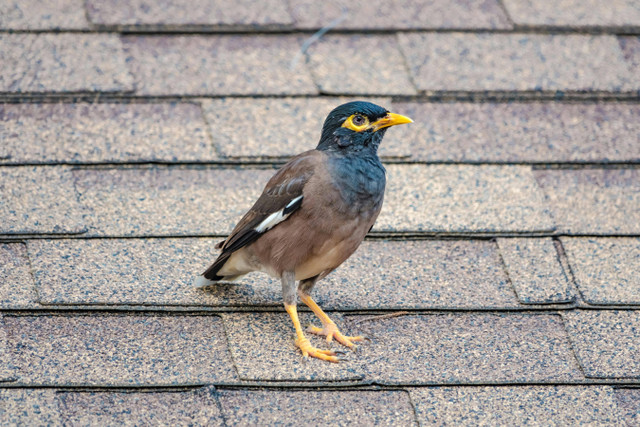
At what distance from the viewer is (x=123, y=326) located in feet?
10.3

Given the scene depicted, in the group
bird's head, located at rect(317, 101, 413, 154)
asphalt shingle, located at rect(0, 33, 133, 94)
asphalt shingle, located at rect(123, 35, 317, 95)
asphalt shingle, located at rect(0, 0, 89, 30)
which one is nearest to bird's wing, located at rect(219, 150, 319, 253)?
bird's head, located at rect(317, 101, 413, 154)

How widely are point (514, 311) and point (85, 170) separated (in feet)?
6.06

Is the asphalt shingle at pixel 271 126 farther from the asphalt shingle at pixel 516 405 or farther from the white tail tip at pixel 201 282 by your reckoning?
the asphalt shingle at pixel 516 405

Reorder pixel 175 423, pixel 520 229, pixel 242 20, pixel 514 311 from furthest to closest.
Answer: pixel 242 20
pixel 520 229
pixel 514 311
pixel 175 423

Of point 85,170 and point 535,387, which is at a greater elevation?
point 85,170

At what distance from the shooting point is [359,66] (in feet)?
14.6

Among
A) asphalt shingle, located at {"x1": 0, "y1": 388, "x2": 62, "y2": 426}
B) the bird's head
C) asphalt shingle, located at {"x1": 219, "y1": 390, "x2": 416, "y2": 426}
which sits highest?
the bird's head

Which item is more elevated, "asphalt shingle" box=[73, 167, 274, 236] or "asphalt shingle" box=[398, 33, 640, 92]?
"asphalt shingle" box=[398, 33, 640, 92]

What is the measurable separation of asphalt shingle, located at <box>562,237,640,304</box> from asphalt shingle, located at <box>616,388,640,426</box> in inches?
17.1

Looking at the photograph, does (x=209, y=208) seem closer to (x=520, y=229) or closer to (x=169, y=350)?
(x=169, y=350)

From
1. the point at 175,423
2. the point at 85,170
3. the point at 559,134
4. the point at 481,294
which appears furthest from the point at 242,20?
the point at 175,423

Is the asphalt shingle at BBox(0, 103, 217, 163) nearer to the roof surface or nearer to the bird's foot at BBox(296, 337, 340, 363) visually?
the roof surface

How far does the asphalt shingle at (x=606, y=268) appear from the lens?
11.4 feet

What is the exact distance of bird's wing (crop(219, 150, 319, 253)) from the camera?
11.2 ft
